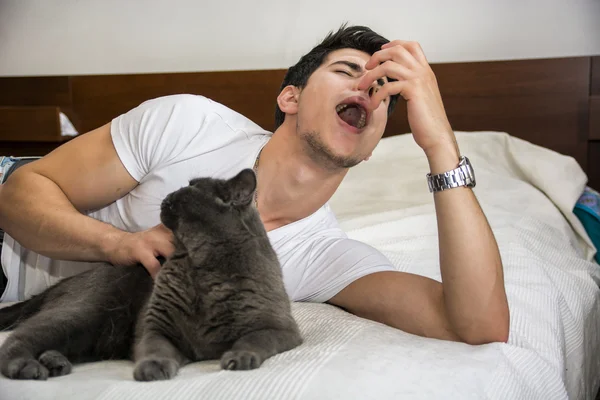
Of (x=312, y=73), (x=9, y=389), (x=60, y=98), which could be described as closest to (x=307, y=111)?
(x=312, y=73)

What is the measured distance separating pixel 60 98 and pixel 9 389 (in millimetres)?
2378

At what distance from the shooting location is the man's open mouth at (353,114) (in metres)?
1.50

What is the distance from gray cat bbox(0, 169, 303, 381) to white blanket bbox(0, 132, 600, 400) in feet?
0.15

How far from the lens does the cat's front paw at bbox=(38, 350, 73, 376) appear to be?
953mm

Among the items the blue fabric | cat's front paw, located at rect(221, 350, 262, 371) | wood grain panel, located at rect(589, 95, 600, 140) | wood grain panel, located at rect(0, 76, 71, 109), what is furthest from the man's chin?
wood grain panel, located at rect(0, 76, 71, 109)

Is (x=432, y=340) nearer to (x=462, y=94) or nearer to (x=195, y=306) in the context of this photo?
(x=195, y=306)

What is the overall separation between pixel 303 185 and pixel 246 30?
159 cm

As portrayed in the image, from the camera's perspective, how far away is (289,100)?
5.36 feet

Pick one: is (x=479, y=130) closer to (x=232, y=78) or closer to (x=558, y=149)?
(x=558, y=149)

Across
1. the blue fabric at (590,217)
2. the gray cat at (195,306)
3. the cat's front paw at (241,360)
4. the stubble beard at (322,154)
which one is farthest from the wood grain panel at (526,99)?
the cat's front paw at (241,360)

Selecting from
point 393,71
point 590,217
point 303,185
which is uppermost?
point 393,71

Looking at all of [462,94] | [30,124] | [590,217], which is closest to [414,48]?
[590,217]

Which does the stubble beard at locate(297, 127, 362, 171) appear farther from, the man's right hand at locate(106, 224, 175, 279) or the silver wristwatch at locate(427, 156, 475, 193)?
the man's right hand at locate(106, 224, 175, 279)

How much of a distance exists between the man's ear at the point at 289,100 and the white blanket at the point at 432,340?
0.46m
